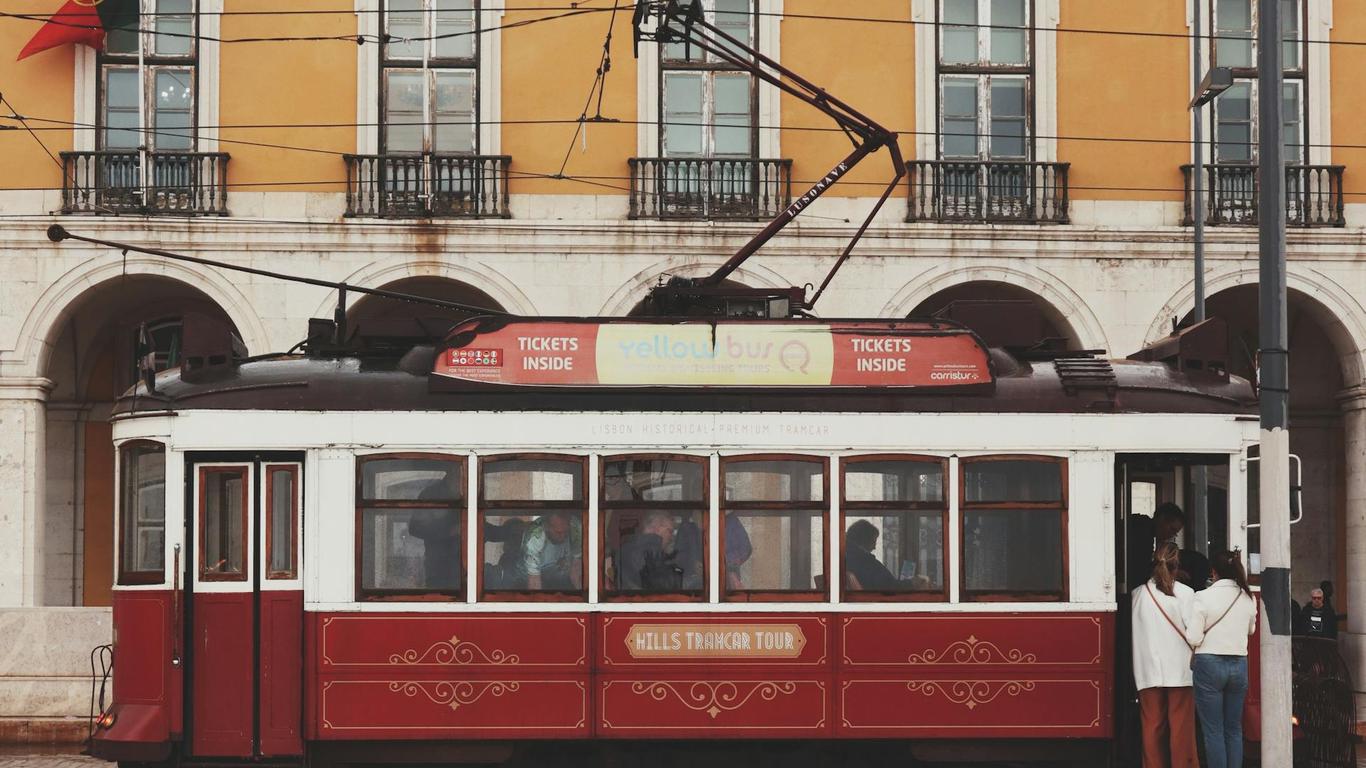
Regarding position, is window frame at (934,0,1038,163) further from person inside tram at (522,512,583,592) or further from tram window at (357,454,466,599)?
tram window at (357,454,466,599)

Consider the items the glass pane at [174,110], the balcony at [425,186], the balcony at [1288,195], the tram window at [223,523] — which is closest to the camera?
the tram window at [223,523]

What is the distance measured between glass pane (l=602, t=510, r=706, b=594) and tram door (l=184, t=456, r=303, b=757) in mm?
1947

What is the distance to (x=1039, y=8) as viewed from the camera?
2094cm

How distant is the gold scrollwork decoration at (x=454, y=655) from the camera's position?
36.1ft

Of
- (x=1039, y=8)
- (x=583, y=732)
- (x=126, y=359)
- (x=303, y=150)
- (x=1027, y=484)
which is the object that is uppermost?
(x=1039, y=8)

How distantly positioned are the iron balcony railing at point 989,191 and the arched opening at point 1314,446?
3274 millimetres

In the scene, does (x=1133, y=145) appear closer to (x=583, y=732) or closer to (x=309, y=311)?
(x=309, y=311)

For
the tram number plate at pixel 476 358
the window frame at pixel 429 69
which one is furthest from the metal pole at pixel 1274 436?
the window frame at pixel 429 69

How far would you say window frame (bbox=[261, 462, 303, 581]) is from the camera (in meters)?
11.0

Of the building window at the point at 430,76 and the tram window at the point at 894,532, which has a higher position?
the building window at the point at 430,76

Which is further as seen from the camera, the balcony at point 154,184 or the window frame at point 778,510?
the balcony at point 154,184

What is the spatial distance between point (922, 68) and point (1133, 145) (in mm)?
2633

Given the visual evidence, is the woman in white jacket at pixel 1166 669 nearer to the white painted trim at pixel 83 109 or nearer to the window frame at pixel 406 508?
the window frame at pixel 406 508

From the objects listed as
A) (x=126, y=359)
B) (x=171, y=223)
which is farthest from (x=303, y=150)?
(x=126, y=359)
